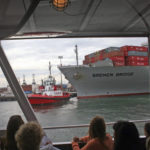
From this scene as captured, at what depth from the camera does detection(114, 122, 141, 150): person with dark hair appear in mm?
1116

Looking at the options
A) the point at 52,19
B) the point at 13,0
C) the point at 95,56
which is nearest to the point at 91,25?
the point at 52,19

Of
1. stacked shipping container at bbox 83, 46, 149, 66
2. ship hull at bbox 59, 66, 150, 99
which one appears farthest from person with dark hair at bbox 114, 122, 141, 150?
stacked shipping container at bbox 83, 46, 149, 66

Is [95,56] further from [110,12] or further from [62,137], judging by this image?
[110,12]

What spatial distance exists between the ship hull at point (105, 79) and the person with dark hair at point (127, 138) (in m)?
18.2

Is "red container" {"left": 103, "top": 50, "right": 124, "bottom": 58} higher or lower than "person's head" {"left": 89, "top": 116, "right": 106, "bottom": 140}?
higher

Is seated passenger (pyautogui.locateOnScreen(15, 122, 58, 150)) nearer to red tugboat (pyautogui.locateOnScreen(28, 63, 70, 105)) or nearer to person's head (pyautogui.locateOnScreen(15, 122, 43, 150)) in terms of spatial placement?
person's head (pyautogui.locateOnScreen(15, 122, 43, 150))

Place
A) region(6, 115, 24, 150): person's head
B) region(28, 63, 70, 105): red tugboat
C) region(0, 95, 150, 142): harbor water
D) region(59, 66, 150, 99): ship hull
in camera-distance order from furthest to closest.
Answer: region(28, 63, 70, 105): red tugboat
region(59, 66, 150, 99): ship hull
region(0, 95, 150, 142): harbor water
region(6, 115, 24, 150): person's head

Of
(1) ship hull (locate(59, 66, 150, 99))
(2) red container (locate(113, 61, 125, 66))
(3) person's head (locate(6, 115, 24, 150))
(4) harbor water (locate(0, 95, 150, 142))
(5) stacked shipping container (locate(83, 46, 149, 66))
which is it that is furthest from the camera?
(5) stacked shipping container (locate(83, 46, 149, 66))

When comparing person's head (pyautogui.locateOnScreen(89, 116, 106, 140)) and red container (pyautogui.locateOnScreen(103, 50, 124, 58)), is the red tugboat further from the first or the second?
person's head (pyautogui.locateOnScreen(89, 116, 106, 140))

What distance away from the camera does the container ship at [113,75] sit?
19531 millimetres

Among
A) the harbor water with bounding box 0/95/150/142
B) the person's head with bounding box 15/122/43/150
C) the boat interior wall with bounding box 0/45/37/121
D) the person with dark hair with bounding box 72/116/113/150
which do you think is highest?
the boat interior wall with bounding box 0/45/37/121

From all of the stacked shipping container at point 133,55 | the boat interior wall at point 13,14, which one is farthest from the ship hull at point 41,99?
the boat interior wall at point 13,14

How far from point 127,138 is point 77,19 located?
171 cm

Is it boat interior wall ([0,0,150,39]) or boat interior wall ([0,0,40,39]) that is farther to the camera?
boat interior wall ([0,0,150,39])
